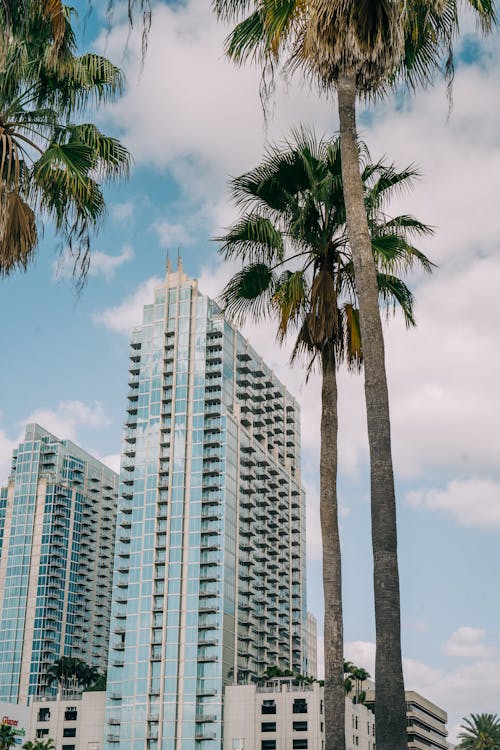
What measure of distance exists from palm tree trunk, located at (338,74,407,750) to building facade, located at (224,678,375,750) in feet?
387

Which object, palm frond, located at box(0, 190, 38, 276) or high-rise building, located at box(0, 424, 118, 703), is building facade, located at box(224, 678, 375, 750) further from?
palm frond, located at box(0, 190, 38, 276)

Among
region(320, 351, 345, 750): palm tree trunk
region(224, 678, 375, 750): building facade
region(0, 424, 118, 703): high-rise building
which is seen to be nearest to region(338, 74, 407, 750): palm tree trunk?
region(320, 351, 345, 750): palm tree trunk

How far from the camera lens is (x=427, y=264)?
1902 cm

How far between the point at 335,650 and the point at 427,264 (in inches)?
285

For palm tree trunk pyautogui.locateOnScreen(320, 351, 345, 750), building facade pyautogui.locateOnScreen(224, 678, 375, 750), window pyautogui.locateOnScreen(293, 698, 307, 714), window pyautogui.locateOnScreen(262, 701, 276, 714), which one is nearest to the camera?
palm tree trunk pyautogui.locateOnScreen(320, 351, 345, 750)

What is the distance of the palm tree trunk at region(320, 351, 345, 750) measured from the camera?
16.8m

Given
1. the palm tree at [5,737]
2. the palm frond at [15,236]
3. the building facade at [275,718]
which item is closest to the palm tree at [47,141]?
the palm frond at [15,236]

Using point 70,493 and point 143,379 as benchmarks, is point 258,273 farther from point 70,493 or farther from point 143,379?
point 70,493

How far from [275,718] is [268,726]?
139cm

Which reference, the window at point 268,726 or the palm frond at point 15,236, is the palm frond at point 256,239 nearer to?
the palm frond at point 15,236

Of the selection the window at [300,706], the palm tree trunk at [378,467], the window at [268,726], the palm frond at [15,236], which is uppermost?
the window at [300,706]

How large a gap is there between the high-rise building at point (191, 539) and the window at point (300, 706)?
30.9 feet

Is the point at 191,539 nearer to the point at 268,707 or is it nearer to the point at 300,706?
the point at 268,707

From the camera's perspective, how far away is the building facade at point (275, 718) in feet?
409
